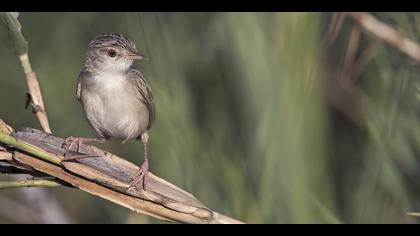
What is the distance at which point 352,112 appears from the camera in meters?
2.10

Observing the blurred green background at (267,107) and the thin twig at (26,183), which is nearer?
the thin twig at (26,183)

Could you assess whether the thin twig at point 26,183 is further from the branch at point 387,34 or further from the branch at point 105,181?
the branch at point 387,34

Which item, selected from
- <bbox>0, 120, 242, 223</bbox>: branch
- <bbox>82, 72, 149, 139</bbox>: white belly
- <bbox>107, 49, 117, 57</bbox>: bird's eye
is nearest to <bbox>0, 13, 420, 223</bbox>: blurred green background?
<bbox>0, 120, 242, 223</bbox>: branch

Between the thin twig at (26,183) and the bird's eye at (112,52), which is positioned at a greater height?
the bird's eye at (112,52)

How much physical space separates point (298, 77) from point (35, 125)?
1.47m

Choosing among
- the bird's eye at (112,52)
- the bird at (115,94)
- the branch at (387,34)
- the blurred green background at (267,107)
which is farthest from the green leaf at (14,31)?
the bird's eye at (112,52)

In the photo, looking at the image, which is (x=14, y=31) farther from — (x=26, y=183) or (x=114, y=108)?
(x=114, y=108)

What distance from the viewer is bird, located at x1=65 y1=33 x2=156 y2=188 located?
2.59 m

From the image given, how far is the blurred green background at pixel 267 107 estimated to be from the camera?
1.28m

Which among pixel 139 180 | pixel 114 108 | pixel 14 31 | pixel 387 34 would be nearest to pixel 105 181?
pixel 139 180

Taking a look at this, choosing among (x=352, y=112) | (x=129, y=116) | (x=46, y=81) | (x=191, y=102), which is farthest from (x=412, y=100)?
(x=129, y=116)

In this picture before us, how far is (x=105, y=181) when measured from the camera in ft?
3.61

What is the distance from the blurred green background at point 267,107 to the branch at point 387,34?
2 centimetres

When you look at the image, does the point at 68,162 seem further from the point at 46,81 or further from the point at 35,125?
the point at 35,125
